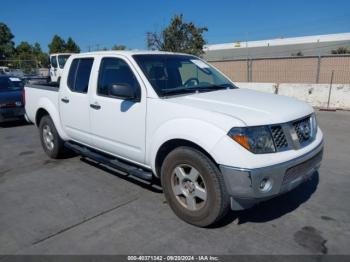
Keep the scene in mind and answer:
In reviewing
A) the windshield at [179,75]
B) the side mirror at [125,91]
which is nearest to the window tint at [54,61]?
the windshield at [179,75]

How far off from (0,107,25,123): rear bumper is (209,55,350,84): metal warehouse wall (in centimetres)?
1050

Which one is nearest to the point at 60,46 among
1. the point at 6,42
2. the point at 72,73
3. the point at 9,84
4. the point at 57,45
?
the point at 57,45

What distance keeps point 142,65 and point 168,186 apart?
157cm

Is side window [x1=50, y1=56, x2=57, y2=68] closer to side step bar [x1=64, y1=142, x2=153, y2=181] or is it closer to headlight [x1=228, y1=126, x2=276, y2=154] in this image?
side step bar [x1=64, y1=142, x2=153, y2=181]

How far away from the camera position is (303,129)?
11.1 ft

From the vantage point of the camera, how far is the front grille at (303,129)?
3.28m

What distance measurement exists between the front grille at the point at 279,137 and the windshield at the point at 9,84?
33.3 feet

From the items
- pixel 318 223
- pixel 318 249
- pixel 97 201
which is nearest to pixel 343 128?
pixel 318 223

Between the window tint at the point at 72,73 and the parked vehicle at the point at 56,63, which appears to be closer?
the window tint at the point at 72,73

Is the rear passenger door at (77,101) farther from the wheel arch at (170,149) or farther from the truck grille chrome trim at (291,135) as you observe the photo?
the truck grille chrome trim at (291,135)

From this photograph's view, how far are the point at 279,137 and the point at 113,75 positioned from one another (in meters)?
2.42

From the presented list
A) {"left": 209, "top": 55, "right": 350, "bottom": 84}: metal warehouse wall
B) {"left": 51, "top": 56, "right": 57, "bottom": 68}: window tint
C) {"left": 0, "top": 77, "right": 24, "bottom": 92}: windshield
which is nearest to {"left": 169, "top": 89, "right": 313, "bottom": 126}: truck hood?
{"left": 0, "top": 77, "right": 24, "bottom": 92}: windshield

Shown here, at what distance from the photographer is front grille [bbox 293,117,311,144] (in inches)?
129

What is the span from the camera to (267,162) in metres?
2.87
